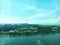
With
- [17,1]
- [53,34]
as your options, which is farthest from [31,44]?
[17,1]

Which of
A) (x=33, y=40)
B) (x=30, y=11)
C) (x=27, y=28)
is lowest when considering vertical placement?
(x=33, y=40)

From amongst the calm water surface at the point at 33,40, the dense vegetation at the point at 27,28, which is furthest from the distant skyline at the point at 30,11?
the calm water surface at the point at 33,40

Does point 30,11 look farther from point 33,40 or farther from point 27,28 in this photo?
point 33,40

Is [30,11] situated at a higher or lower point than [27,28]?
higher

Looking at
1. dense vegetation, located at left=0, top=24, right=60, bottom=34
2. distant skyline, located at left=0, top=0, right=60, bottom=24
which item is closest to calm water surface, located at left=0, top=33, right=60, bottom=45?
dense vegetation, located at left=0, top=24, right=60, bottom=34

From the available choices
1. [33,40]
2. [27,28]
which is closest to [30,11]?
[27,28]

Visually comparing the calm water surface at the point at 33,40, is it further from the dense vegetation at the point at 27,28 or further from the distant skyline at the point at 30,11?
the distant skyline at the point at 30,11

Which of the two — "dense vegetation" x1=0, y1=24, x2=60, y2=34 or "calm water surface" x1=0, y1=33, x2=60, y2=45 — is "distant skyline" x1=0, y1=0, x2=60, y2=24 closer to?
"dense vegetation" x1=0, y1=24, x2=60, y2=34
